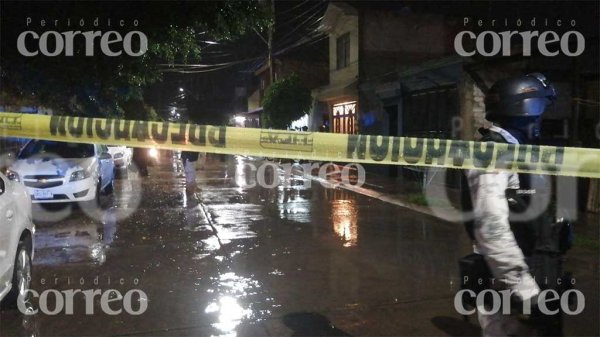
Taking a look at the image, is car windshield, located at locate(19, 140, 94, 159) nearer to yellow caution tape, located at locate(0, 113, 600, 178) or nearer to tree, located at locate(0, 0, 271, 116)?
tree, located at locate(0, 0, 271, 116)

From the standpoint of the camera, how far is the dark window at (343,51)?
22.7m

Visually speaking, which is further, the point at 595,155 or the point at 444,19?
the point at 444,19

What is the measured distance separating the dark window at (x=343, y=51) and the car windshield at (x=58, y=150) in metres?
14.6

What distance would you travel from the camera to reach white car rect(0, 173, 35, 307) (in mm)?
4105

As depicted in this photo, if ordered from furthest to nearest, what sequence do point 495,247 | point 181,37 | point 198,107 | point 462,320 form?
point 198,107
point 181,37
point 462,320
point 495,247

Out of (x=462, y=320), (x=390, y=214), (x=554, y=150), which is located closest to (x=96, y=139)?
(x=554, y=150)

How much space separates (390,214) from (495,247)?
7.72 m

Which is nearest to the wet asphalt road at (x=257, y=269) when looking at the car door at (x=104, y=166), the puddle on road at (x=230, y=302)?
the puddle on road at (x=230, y=302)

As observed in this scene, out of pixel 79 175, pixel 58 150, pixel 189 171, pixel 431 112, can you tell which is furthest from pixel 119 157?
pixel 431 112

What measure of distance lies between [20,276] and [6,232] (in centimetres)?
68

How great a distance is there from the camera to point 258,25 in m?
8.66

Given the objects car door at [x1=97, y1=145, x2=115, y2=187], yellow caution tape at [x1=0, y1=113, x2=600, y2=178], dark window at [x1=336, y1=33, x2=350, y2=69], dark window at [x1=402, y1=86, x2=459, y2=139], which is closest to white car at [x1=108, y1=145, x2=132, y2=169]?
car door at [x1=97, y1=145, x2=115, y2=187]

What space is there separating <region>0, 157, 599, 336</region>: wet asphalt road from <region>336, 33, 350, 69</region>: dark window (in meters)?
13.3

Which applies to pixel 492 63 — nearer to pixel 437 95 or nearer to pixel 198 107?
pixel 437 95
